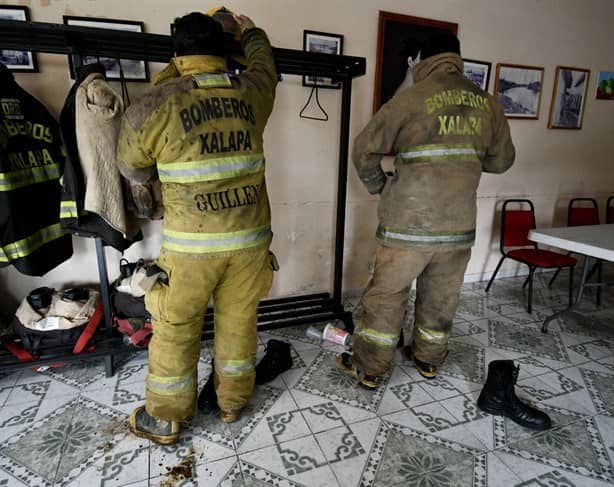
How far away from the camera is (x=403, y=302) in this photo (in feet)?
6.24

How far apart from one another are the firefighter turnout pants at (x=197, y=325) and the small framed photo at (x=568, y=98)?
3.28 metres

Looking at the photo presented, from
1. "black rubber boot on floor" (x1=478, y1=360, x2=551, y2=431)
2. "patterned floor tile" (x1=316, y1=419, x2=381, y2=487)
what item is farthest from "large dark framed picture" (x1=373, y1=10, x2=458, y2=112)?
"patterned floor tile" (x1=316, y1=419, x2=381, y2=487)

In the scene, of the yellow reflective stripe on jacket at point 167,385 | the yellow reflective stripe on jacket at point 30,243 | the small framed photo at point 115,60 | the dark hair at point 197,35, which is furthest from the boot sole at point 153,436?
the small framed photo at point 115,60

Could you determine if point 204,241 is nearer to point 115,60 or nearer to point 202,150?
point 202,150

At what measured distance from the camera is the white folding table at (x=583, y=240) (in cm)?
217

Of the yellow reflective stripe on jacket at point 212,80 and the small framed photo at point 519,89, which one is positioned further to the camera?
the small framed photo at point 519,89

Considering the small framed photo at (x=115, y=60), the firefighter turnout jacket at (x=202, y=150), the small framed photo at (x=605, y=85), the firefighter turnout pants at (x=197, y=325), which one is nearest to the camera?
the firefighter turnout jacket at (x=202, y=150)

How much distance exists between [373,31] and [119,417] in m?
2.77

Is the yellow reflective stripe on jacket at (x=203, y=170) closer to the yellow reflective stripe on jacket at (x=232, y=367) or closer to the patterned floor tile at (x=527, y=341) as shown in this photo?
the yellow reflective stripe on jacket at (x=232, y=367)

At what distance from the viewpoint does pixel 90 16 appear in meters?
2.03

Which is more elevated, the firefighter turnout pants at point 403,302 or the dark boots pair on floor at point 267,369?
the firefighter turnout pants at point 403,302

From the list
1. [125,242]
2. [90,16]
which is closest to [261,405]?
[125,242]

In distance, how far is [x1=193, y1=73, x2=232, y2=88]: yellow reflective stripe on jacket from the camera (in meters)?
1.35

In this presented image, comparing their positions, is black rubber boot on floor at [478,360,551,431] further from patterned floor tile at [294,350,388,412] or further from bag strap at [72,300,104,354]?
bag strap at [72,300,104,354]
